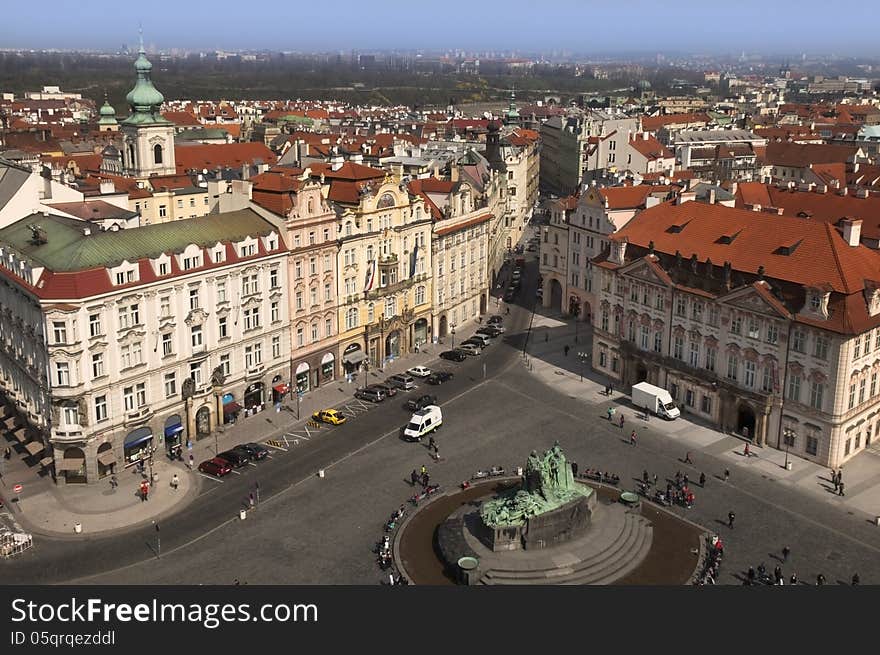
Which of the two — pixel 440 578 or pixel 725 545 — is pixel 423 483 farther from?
pixel 725 545

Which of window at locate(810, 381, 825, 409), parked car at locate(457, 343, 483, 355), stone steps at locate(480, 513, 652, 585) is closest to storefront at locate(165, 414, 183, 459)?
stone steps at locate(480, 513, 652, 585)

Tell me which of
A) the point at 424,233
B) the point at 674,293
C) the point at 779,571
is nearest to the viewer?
the point at 779,571

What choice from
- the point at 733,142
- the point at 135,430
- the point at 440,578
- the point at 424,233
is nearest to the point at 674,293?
the point at 424,233

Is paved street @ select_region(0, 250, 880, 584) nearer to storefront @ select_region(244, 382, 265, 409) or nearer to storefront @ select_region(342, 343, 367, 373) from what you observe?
storefront @ select_region(342, 343, 367, 373)

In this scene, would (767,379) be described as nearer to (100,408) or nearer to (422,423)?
(422,423)

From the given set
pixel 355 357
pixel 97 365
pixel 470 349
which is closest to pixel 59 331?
pixel 97 365

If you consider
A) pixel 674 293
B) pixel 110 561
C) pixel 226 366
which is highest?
pixel 674 293
